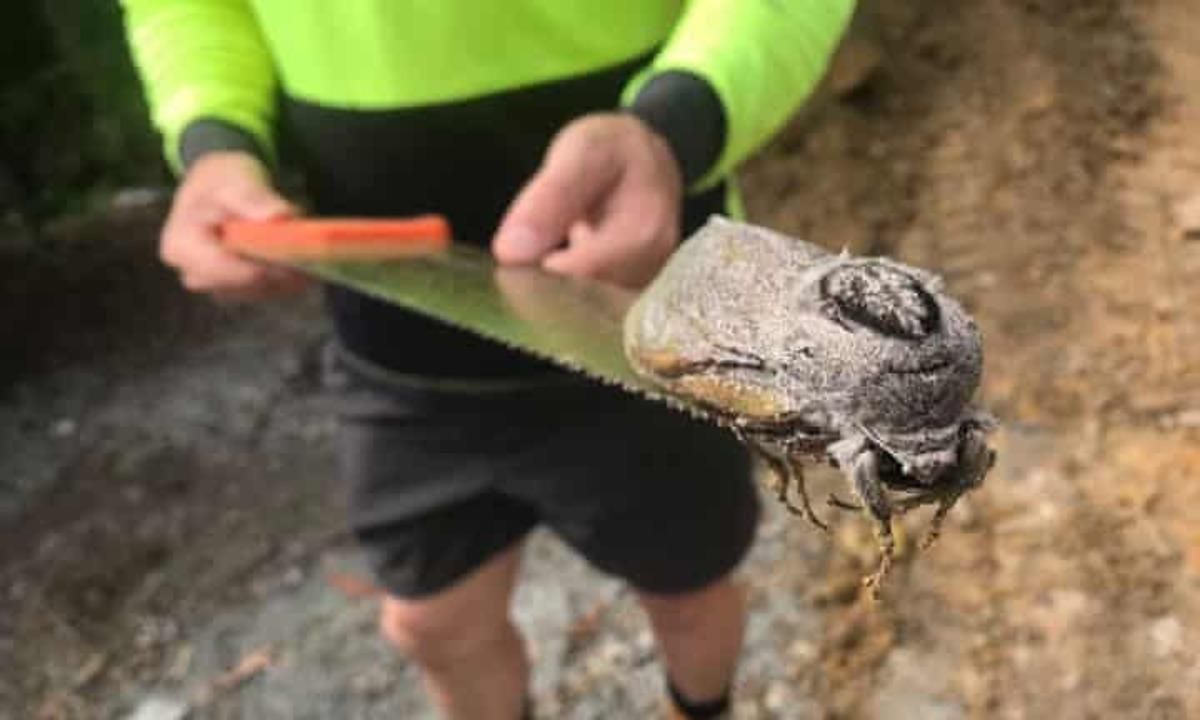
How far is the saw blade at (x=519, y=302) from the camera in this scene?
706 mm

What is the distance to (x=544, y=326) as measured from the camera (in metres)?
0.74

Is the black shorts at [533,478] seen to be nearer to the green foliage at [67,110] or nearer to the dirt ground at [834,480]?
the dirt ground at [834,480]

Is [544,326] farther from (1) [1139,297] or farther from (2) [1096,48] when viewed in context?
(2) [1096,48]

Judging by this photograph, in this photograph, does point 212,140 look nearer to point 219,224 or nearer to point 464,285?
point 219,224

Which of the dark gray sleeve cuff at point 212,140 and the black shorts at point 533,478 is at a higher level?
the dark gray sleeve cuff at point 212,140

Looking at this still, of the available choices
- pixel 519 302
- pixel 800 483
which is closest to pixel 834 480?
pixel 519 302

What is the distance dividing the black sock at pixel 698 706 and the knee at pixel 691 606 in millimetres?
140

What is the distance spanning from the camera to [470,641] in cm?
132

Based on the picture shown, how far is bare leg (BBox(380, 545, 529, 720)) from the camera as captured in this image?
126 centimetres

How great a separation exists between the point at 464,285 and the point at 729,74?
0.25m

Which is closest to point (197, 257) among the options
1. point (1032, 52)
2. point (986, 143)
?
point (986, 143)

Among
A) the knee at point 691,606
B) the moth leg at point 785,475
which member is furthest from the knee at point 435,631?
the moth leg at point 785,475

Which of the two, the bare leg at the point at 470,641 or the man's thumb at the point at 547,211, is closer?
the man's thumb at the point at 547,211

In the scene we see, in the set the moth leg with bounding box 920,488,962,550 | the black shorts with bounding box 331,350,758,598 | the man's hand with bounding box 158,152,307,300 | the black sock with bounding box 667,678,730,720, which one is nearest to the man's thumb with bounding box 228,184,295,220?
the man's hand with bounding box 158,152,307,300
